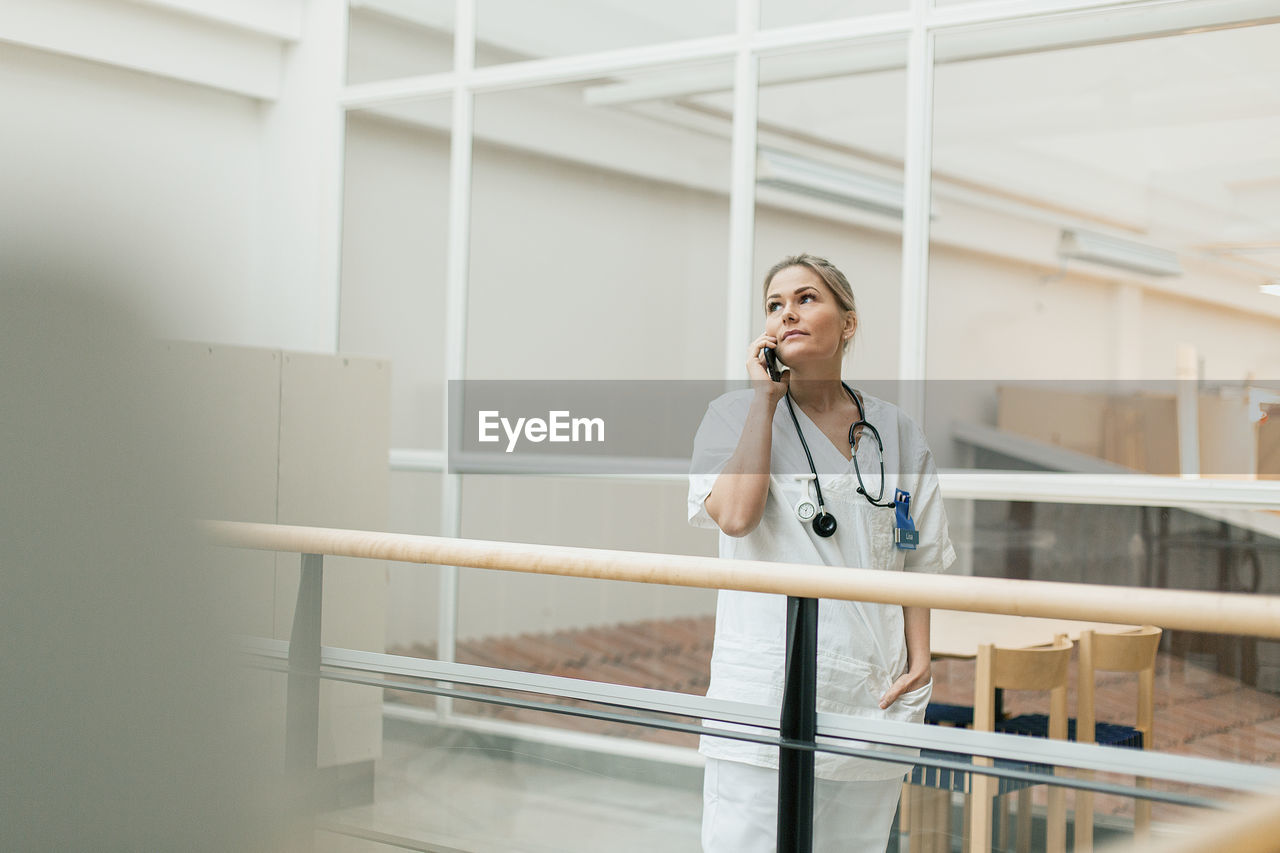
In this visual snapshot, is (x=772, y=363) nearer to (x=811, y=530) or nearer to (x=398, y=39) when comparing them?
(x=811, y=530)

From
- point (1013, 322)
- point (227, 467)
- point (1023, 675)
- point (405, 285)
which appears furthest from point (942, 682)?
point (227, 467)

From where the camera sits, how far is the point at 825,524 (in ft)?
6.24

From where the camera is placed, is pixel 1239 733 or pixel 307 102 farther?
pixel 307 102

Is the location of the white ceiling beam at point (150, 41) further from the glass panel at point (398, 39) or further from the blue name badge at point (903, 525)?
the blue name badge at point (903, 525)

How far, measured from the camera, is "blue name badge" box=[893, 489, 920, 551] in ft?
6.48

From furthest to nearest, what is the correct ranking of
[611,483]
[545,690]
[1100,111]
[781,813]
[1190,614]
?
[611,483]
[1100,111]
[545,690]
[781,813]
[1190,614]

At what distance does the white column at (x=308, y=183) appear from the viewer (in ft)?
15.6

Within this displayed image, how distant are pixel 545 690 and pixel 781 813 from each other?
1.33 feet

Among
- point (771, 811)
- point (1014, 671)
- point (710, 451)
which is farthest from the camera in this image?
point (1014, 671)

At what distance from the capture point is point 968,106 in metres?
3.61

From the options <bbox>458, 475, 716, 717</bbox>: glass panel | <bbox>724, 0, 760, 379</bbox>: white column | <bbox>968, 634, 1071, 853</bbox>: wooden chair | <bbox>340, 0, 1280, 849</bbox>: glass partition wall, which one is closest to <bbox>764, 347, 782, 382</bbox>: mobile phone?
<bbox>340, 0, 1280, 849</bbox>: glass partition wall

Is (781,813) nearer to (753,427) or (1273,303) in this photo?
(753,427)

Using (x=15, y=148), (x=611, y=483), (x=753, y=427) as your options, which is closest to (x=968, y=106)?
(x=611, y=483)

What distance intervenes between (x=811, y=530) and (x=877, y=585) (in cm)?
38
